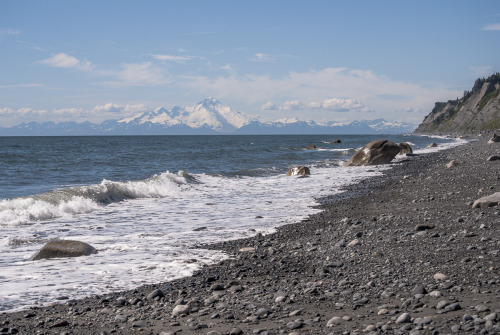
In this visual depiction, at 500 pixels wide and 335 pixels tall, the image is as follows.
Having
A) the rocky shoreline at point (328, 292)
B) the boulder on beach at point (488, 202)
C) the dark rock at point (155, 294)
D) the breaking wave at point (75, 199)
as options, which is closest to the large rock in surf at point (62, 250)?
the rocky shoreline at point (328, 292)

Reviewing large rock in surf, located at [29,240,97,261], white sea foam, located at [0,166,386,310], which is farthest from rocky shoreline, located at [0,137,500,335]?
large rock in surf, located at [29,240,97,261]

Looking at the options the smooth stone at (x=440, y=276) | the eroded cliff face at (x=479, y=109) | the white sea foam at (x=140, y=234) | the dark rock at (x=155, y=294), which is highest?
the eroded cliff face at (x=479, y=109)

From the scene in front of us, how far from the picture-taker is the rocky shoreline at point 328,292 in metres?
5.34

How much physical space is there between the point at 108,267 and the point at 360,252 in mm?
4620

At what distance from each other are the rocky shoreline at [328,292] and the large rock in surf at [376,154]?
2396 centimetres

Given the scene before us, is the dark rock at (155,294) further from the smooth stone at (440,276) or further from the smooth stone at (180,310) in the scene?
the smooth stone at (440,276)

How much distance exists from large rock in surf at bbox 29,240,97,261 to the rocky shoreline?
8.63 feet

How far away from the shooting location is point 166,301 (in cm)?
671

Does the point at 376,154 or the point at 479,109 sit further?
the point at 479,109

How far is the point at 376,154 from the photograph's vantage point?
34656mm

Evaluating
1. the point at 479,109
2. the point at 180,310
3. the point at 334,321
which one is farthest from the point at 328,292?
the point at 479,109

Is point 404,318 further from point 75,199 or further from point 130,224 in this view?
point 75,199

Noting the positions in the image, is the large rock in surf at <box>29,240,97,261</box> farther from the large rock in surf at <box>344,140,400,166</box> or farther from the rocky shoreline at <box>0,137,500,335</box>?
the large rock in surf at <box>344,140,400,166</box>

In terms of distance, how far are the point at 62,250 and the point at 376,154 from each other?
1122 inches
